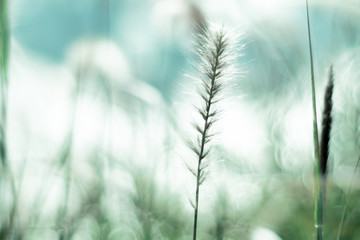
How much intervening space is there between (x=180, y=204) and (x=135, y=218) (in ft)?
0.83

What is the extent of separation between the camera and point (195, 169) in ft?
2.10

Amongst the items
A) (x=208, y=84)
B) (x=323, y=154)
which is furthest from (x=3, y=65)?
(x=323, y=154)

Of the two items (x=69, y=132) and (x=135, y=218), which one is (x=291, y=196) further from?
(x=69, y=132)

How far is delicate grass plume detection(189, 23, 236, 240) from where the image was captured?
0.63 meters

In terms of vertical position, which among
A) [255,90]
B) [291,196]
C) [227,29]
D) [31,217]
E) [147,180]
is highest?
[227,29]

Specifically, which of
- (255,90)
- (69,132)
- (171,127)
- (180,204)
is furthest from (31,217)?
(255,90)

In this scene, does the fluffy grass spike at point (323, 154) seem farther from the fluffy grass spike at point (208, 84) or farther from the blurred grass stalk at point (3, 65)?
the blurred grass stalk at point (3, 65)

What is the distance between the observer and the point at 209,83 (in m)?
0.67

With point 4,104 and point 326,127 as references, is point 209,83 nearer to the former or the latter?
point 326,127

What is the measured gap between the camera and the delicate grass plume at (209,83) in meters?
0.63

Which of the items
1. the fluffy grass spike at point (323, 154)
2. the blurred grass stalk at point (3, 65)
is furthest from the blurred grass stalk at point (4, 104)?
the fluffy grass spike at point (323, 154)

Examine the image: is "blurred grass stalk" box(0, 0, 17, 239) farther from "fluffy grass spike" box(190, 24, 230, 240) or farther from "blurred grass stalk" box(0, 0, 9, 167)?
"fluffy grass spike" box(190, 24, 230, 240)

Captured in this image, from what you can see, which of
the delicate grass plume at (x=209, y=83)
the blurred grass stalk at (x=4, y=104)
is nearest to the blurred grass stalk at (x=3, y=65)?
the blurred grass stalk at (x=4, y=104)

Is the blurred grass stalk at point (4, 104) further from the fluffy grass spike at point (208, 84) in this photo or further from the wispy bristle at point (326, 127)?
the wispy bristle at point (326, 127)
